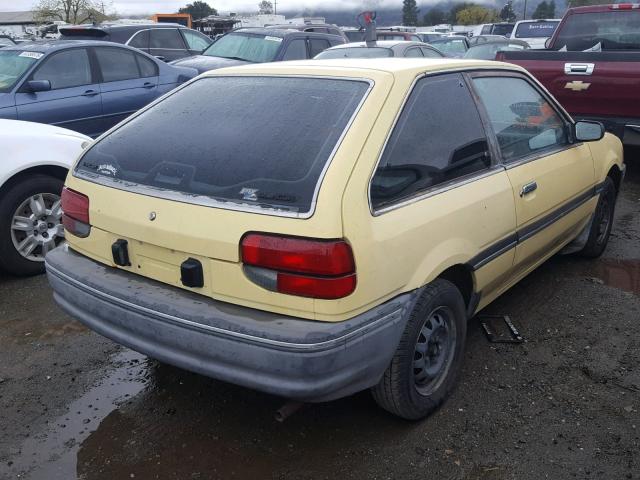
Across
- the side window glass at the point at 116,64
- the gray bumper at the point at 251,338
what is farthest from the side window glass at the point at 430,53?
the gray bumper at the point at 251,338

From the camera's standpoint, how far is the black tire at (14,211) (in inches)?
173

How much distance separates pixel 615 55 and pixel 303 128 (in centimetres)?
524

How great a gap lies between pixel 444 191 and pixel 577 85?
4.71m

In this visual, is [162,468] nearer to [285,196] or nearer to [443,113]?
[285,196]

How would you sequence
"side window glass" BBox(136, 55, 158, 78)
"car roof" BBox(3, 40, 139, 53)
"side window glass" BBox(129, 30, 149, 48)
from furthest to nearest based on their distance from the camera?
1. "side window glass" BBox(129, 30, 149, 48)
2. "side window glass" BBox(136, 55, 158, 78)
3. "car roof" BBox(3, 40, 139, 53)

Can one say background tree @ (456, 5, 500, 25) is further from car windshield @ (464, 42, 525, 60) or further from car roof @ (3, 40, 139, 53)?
car roof @ (3, 40, 139, 53)

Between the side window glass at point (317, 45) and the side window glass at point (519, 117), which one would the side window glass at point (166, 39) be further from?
the side window glass at point (519, 117)

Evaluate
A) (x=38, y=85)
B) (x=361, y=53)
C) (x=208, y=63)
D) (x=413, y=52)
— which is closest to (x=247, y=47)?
(x=208, y=63)

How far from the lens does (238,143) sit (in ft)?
8.84

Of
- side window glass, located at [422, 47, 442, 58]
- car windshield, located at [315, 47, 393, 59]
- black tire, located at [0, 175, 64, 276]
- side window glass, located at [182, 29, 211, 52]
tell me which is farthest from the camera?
side window glass, located at [182, 29, 211, 52]

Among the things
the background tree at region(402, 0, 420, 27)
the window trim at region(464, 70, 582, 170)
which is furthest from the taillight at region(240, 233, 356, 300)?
the background tree at region(402, 0, 420, 27)

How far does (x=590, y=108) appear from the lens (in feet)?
22.5

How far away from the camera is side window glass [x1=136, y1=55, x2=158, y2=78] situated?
8070 millimetres

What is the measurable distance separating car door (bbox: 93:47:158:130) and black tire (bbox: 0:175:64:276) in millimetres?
3038
